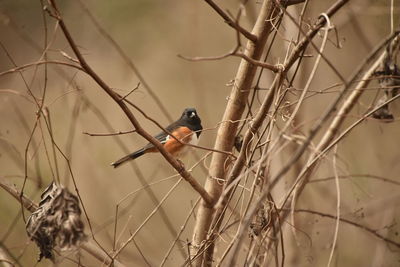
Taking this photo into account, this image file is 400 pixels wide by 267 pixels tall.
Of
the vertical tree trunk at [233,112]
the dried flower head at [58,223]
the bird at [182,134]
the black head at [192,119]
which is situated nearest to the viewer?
the dried flower head at [58,223]

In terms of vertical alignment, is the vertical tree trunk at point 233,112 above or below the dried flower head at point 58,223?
above

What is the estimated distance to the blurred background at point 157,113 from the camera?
405 centimetres

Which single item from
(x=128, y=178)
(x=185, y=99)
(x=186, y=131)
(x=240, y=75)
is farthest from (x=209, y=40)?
(x=240, y=75)

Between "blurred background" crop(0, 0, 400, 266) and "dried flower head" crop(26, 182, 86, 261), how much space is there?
208 centimetres

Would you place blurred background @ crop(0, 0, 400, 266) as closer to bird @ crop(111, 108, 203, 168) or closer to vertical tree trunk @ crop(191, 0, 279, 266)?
bird @ crop(111, 108, 203, 168)

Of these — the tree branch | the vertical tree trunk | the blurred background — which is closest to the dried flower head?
the tree branch

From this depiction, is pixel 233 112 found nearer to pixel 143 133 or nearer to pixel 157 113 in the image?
pixel 143 133

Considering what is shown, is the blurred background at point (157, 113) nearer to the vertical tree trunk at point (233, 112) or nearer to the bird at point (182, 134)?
the bird at point (182, 134)

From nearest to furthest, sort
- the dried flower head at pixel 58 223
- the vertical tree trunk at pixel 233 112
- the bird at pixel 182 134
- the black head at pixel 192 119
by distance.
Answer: the dried flower head at pixel 58 223
the vertical tree trunk at pixel 233 112
the bird at pixel 182 134
the black head at pixel 192 119

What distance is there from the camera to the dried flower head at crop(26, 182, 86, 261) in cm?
166

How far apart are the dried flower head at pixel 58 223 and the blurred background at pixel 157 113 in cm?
208

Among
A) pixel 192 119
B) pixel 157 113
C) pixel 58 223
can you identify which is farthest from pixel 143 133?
pixel 157 113

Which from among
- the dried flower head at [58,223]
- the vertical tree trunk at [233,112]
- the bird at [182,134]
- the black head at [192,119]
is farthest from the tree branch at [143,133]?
the black head at [192,119]

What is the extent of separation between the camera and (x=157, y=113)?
18.0 ft
